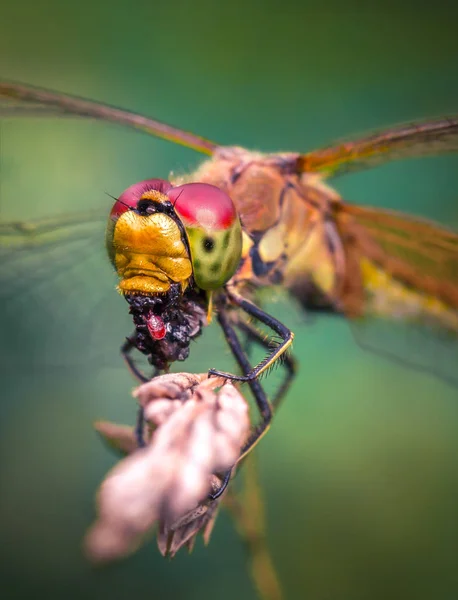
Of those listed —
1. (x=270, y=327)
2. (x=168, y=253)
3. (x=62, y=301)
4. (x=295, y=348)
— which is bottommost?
(x=295, y=348)

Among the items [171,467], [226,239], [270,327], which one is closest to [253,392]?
[270,327]

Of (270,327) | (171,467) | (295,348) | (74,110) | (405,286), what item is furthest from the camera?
(295,348)

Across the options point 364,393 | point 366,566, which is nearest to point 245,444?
point 366,566

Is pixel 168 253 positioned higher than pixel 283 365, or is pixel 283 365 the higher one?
pixel 168 253

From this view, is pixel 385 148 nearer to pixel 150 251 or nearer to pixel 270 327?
pixel 270 327

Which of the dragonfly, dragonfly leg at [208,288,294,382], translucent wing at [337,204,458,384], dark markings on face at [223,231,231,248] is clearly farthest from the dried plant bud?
translucent wing at [337,204,458,384]
